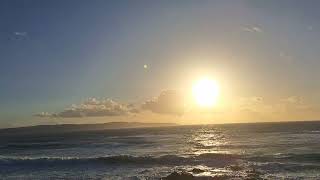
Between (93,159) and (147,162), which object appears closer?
(147,162)

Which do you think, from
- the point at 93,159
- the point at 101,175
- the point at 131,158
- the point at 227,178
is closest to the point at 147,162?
the point at 131,158

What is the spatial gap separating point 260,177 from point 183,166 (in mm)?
11113

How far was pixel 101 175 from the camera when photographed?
125 feet

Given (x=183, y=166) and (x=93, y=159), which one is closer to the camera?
(x=183, y=166)

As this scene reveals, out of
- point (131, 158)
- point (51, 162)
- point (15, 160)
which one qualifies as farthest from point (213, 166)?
→ point (15, 160)

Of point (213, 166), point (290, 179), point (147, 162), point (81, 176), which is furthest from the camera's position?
point (147, 162)

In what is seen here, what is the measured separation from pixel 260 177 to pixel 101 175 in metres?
12.3

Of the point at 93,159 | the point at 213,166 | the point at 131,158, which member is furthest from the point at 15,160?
the point at 213,166

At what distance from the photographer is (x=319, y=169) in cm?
→ 3812

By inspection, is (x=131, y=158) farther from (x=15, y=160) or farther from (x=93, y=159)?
(x=15, y=160)

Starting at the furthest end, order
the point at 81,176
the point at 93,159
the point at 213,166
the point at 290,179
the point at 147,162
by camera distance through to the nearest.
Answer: the point at 93,159 → the point at 147,162 → the point at 213,166 → the point at 81,176 → the point at 290,179

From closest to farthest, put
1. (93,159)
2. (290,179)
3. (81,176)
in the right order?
(290,179), (81,176), (93,159)

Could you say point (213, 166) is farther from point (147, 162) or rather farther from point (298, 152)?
point (298, 152)

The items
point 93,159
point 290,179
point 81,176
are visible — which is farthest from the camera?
point 93,159
